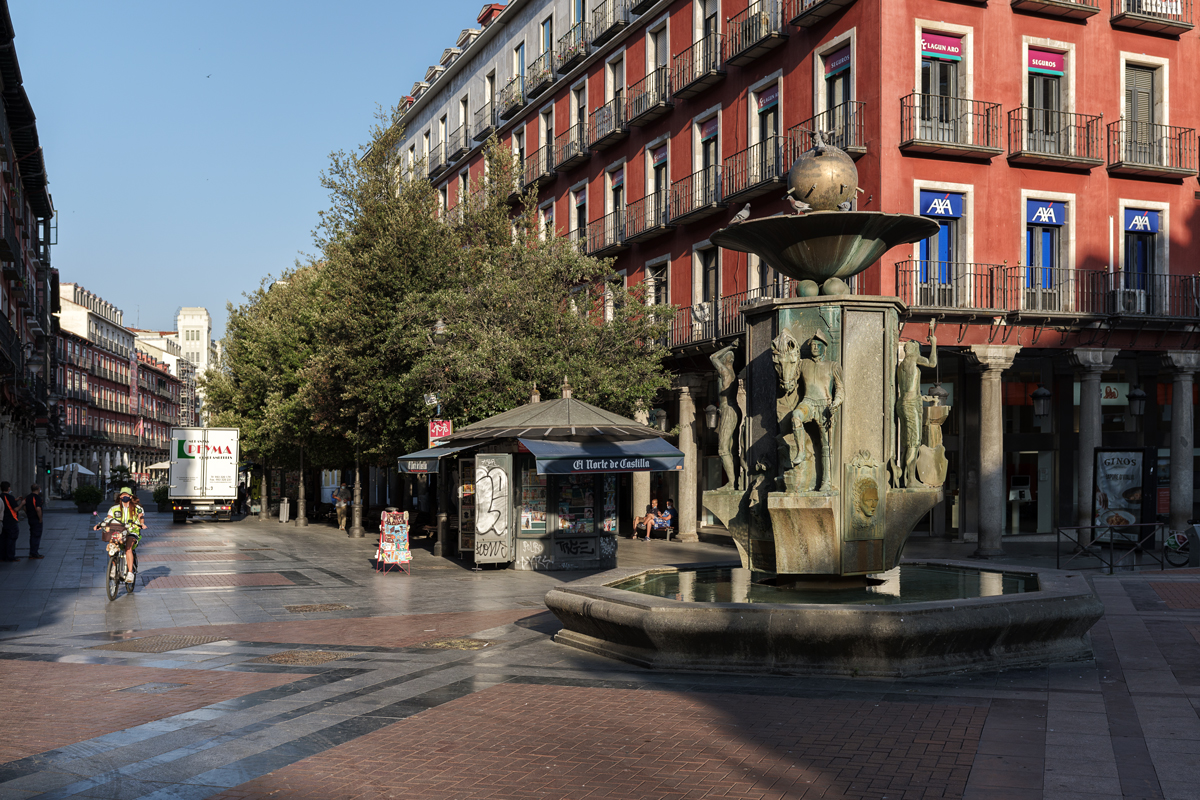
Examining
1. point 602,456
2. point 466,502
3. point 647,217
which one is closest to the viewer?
point 602,456

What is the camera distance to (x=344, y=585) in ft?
58.0

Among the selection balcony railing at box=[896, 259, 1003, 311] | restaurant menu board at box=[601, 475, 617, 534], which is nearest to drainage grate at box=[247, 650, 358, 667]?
restaurant menu board at box=[601, 475, 617, 534]

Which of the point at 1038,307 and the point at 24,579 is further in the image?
the point at 1038,307

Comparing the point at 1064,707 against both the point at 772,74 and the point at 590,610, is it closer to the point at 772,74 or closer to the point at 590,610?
the point at 590,610

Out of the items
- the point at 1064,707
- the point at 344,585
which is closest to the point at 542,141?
the point at 344,585

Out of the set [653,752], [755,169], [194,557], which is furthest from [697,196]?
[653,752]

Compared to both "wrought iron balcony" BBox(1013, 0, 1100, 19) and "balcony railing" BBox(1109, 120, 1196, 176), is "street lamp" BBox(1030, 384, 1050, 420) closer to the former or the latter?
"balcony railing" BBox(1109, 120, 1196, 176)

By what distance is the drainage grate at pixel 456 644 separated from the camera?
11.1 metres

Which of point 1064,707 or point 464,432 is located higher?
point 464,432

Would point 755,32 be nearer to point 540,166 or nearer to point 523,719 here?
point 540,166

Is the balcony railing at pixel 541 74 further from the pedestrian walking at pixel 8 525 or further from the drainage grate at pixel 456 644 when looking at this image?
the drainage grate at pixel 456 644

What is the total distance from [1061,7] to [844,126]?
5713 mm

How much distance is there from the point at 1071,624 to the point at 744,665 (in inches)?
117

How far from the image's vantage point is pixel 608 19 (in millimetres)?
32969
